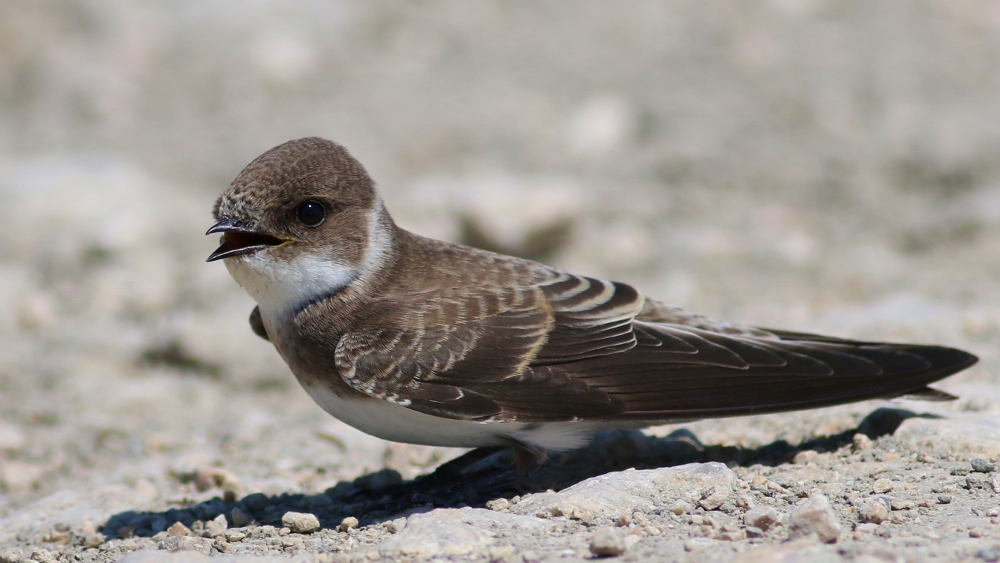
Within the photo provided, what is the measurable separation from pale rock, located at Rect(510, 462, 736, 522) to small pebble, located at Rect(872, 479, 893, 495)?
0.50m

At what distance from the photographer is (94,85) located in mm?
10086

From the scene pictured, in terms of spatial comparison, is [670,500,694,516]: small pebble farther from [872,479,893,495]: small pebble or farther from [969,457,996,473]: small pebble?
[969,457,996,473]: small pebble

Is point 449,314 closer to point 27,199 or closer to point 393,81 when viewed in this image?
point 27,199

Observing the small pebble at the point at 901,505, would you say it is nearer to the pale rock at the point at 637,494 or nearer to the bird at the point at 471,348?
the pale rock at the point at 637,494

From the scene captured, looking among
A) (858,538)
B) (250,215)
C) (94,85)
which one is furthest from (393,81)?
(858,538)

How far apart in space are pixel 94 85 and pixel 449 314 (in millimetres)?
6917

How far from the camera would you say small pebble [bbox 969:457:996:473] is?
13.1ft

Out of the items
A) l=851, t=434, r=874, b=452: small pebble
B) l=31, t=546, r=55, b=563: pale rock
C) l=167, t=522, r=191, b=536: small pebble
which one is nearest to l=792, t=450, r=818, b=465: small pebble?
l=851, t=434, r=874, b=452: small pebble

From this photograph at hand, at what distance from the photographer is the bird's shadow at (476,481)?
14.6 feet

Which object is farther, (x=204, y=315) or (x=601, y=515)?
(x=204, y=315)

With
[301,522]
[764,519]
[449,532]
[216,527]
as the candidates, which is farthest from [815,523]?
[216,527]

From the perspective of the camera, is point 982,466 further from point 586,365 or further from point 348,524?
point 348,524

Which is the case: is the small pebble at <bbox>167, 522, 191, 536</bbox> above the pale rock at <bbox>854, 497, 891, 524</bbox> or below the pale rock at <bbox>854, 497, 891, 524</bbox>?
above

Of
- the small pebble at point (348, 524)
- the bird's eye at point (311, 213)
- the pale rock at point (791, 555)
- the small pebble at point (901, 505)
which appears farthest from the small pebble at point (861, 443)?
the bird's eye at point (311, 213)
